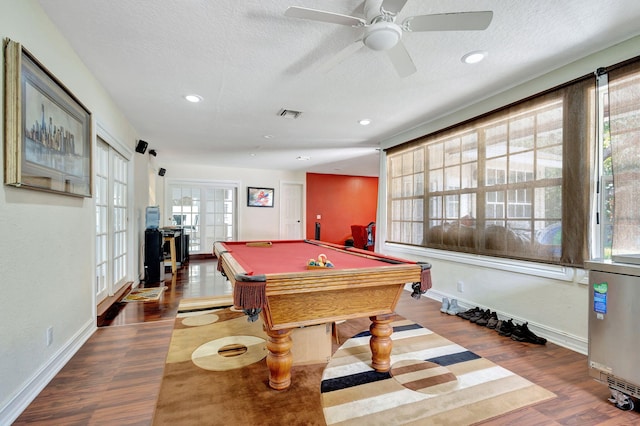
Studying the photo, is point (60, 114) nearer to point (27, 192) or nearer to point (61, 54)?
point (61, 54)

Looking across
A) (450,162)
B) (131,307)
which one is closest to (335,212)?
(450,162)

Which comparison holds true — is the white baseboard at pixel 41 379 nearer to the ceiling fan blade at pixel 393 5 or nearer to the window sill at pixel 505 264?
the ceiling fan blade at pixel 393 5

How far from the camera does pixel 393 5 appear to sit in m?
1.54

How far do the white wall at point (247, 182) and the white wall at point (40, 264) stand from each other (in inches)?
187

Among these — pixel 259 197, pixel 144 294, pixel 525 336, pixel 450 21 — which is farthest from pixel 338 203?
pixel 450 21

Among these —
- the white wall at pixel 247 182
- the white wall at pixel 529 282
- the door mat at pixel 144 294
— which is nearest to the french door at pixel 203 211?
the white wall at pixel 247 182

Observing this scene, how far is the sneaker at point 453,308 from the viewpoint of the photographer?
3273 mm

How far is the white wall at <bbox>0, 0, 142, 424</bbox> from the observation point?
149 cm

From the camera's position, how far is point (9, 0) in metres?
1.50

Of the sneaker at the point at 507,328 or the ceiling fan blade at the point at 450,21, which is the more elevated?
the ceiling fan blade at the point at 450,21

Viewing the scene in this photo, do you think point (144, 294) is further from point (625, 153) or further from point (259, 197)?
point (625, 153)

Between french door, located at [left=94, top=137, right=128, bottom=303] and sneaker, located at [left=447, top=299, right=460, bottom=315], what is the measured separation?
378cm

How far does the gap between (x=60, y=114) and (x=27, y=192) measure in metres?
0.66

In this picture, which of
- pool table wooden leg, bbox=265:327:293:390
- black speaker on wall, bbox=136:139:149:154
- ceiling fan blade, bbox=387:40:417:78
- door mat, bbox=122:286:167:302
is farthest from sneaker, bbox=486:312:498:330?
black speaker on wall, bbox=136:139:149:154
